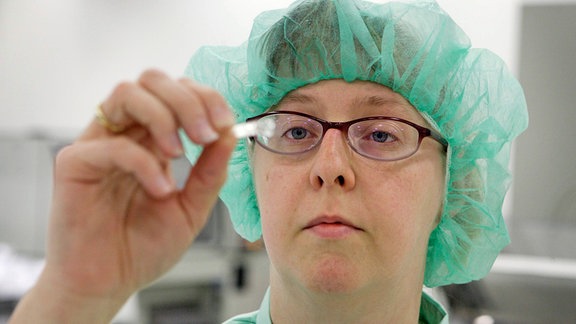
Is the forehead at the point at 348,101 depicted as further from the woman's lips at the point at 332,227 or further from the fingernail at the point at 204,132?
the fingernail at the point at 204,132

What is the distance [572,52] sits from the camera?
10.2ft

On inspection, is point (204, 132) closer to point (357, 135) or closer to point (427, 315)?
point (357, 135)

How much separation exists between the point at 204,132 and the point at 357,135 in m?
0.42

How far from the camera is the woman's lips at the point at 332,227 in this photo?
1.00 m

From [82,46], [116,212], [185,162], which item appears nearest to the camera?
[116,212]

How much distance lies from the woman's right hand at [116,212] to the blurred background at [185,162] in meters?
0.94

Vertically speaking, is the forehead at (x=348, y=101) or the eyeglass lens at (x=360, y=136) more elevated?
the forehead at (x=348, y=101)

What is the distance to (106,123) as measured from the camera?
2.44 feet

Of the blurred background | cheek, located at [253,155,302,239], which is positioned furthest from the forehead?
the blurred background

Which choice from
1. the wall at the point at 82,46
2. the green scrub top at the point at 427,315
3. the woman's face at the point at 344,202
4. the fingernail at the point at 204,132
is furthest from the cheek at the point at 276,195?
the wall at the point at 82,46

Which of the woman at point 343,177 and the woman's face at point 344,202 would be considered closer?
the woman at point 343,177

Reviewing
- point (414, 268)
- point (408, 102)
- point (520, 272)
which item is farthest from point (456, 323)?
point (408, 102)

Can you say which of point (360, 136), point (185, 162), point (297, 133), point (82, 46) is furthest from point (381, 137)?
point (82, 46)

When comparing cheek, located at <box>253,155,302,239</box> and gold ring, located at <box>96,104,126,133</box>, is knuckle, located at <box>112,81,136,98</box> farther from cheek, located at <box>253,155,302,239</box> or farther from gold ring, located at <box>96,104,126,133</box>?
cheek, located at <box>253,155,302,239</box>
